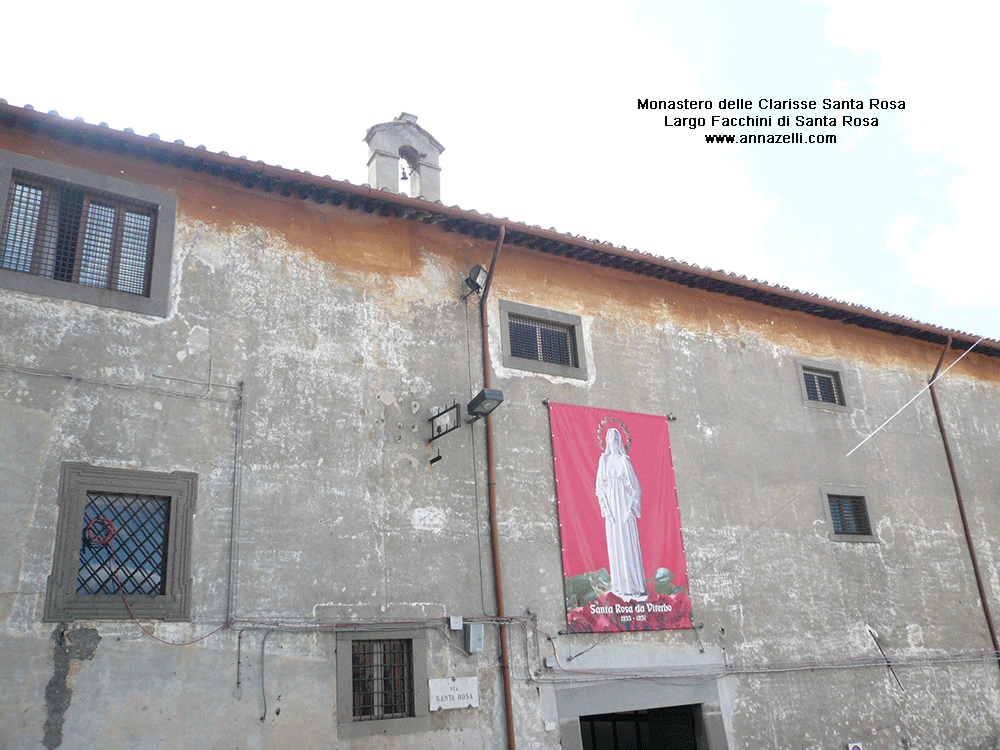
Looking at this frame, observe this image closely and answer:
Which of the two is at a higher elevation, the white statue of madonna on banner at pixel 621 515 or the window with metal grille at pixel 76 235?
the window with metal grille at pixel 76 235

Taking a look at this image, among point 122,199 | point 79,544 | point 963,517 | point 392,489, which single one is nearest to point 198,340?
point 122,199

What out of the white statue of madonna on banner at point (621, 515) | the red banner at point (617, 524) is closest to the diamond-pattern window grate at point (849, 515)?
the red banner at point (617, 524)

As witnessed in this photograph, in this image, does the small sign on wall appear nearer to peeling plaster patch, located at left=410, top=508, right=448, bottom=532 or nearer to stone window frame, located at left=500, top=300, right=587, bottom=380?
peeling plaster patch, located at left=410, top=508, right=448, bottom=532

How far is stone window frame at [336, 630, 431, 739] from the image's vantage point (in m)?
9.71

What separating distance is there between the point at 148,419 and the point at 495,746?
5.67 m

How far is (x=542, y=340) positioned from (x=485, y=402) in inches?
101

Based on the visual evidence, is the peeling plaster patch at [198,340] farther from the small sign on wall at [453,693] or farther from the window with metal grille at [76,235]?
the small sign on wall at [453,693]

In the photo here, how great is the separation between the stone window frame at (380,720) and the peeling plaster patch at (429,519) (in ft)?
4.21

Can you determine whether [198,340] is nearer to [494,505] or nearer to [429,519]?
[429,519]

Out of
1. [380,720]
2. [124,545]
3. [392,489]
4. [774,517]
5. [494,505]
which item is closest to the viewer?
[124,545]

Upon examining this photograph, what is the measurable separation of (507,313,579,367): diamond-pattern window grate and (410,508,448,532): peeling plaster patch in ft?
9.11

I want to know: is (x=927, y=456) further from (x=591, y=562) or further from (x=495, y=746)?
(x=495, y=746)

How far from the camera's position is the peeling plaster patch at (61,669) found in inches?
324

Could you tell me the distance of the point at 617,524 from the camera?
12.4 m
